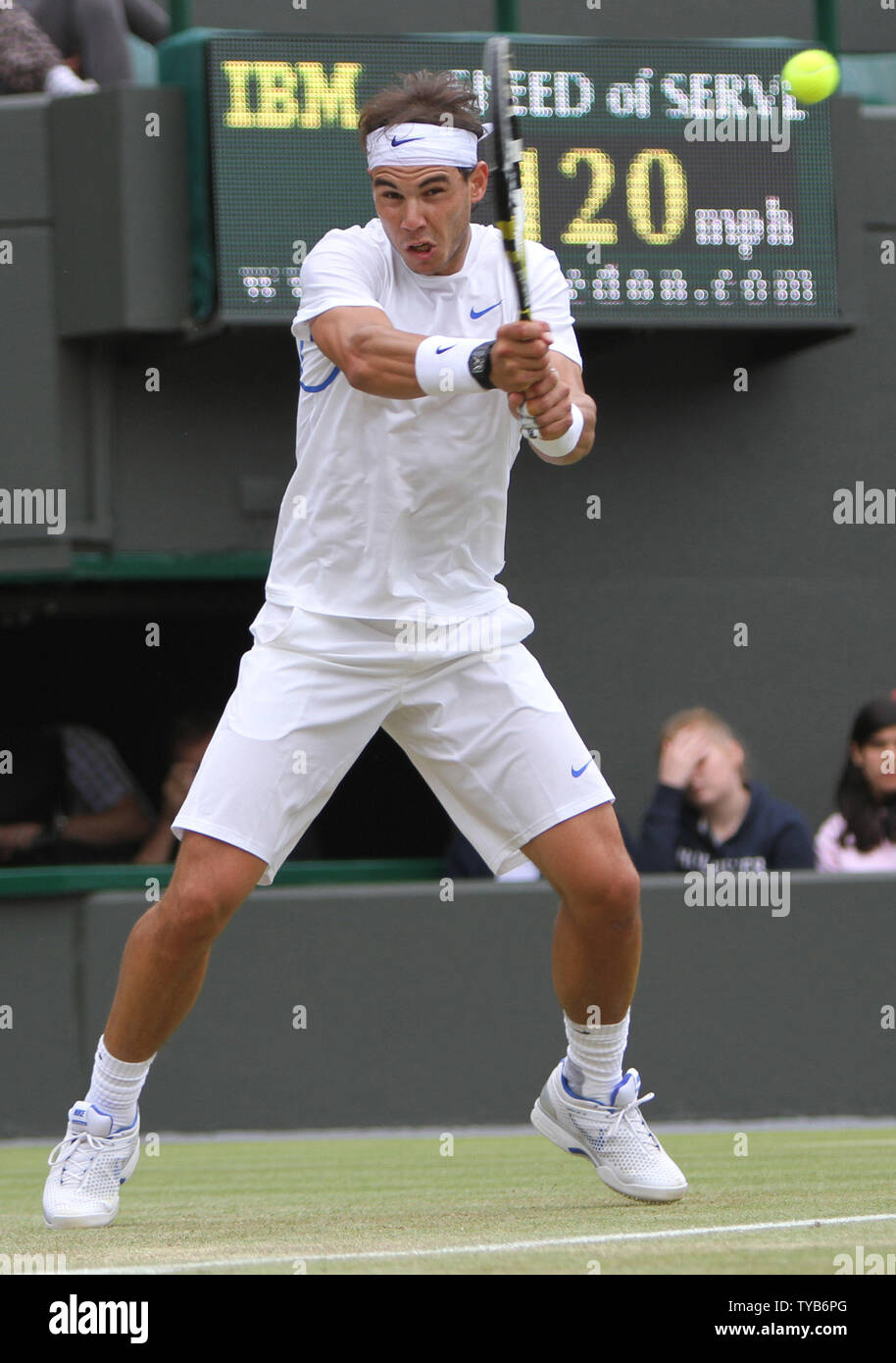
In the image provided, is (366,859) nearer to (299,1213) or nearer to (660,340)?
(660,340)

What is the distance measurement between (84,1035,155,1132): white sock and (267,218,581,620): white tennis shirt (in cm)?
110

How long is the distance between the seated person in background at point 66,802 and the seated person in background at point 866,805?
2857 millimetres

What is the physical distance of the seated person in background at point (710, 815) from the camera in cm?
906

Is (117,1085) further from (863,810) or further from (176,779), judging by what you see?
(863,810)

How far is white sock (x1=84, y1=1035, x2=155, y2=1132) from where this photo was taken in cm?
517

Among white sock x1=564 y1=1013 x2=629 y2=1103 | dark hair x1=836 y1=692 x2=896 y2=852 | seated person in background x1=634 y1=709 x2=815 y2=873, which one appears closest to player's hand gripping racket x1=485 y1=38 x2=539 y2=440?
white sock x1=564 y1=1013 x2=629 y2=1103

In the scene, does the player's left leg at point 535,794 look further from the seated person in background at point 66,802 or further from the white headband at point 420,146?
the seated person in background at point 66,802

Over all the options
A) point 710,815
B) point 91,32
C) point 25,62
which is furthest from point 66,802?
point 91,32

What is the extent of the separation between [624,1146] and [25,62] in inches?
232

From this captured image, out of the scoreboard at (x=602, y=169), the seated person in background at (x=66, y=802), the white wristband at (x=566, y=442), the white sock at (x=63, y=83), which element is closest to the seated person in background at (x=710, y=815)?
the scoreboard at (x=602, y=169)

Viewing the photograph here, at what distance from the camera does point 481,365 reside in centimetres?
457

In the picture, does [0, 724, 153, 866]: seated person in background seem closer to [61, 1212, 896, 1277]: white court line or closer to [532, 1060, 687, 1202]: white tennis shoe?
[532, 1060, 687, 1202]: white tennis shoe
